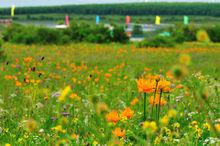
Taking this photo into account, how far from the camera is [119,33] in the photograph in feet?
79.1

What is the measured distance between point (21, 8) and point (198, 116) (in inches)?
3494

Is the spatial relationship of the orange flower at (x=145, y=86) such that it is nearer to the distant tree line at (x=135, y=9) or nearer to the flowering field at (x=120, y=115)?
the flowering field at (x=120, y=115)

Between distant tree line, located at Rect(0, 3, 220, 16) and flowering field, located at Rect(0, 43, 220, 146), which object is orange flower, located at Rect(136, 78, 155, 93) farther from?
distant tree line, located at Rect(0, 3, 220, 16)

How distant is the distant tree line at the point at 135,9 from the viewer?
288 ft

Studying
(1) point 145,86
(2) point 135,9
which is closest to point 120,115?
(1) point 145,86

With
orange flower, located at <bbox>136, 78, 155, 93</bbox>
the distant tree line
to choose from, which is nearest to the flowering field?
orange flower, located at <bbox>136, 78, 155, 93</bbox>

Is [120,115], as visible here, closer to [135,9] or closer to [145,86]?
[145,86]

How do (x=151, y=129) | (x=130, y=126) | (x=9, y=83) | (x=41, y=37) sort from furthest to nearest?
(x=41, y=37), (x=9, y=83), (x=130, y=126), (x=151, y=129)

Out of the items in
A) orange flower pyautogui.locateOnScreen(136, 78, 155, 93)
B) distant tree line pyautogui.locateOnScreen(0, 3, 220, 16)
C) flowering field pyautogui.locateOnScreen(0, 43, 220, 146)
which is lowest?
distant tree line pyautogui.locateOnScreen(0, 3, 220, 16)

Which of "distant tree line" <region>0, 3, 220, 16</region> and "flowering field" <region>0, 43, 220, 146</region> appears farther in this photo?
"distant tree line" <region>0, 3, 220, 16</region>

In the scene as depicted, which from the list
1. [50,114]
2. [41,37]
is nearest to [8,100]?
[50,114]

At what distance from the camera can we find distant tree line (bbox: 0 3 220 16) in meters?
87.9

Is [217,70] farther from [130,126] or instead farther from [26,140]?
[26,140]

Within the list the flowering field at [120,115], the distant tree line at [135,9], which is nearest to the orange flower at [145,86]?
the flowering field at [120,115]
